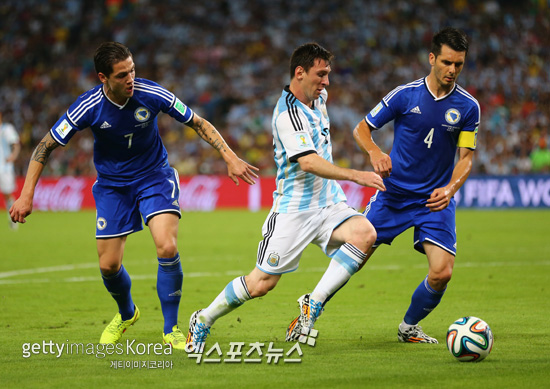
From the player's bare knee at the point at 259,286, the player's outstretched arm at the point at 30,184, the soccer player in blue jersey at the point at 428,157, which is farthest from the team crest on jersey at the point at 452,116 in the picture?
the player's outstretched arm at the point at 30,184

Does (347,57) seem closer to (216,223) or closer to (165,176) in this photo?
(216,223)

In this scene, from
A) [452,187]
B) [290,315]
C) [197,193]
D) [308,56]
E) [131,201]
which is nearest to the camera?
[308,56]

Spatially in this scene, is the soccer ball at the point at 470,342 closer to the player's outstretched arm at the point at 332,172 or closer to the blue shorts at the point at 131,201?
the player's outstretched arm at the point at 332,172

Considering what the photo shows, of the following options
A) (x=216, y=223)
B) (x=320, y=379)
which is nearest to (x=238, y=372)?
(x=320, y=379)

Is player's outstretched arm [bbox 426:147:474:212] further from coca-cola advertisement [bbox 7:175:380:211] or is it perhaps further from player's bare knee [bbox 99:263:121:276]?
coca-cola advertisement [bbox 7:175:380:211]

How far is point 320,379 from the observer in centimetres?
500

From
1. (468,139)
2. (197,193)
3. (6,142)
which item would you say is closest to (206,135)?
(468,139)

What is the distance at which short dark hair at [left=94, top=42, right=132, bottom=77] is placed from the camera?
20.3 feet

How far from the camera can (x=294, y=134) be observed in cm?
592

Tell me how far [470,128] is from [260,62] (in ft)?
82.9

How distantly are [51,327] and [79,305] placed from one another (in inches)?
55.9

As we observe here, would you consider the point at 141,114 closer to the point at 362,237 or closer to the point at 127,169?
the point at 127,169

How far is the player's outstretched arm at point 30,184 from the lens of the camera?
621 cm

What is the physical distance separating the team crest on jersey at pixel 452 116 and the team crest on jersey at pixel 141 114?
2485 mm
